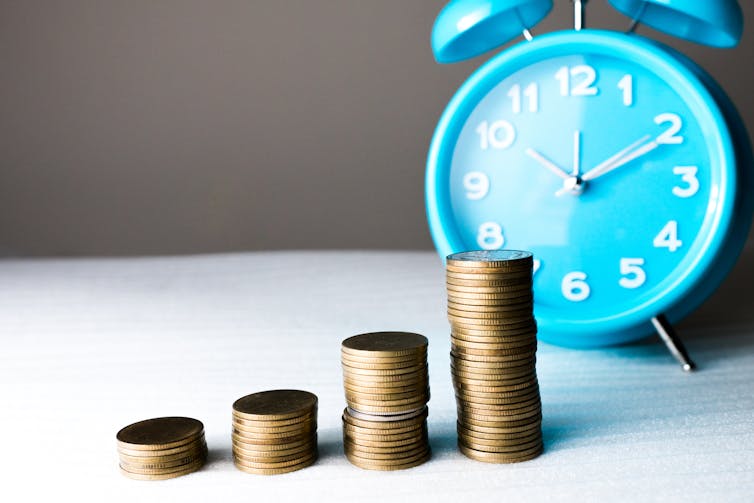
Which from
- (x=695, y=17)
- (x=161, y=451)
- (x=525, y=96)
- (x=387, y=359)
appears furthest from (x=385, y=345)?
(x=695, y=17)

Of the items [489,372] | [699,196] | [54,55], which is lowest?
[489,372]

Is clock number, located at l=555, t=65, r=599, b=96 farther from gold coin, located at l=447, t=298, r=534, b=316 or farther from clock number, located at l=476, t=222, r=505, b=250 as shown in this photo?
gold coin, located at l=447, t=298, r=534, b=316

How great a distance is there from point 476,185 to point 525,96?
185 millimetres

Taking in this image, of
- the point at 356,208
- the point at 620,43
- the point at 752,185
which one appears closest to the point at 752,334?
the point at 752,185

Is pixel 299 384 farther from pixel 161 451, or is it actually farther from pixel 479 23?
pixel 479 23

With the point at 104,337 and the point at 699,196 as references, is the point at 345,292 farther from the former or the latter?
the point at 699,196

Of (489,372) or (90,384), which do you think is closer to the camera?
(489,372)

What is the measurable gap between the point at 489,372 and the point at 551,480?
6.0 inches

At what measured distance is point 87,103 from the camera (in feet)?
11.1

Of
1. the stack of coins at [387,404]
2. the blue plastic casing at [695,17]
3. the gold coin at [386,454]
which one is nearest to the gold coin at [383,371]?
the stack of coins at [387,404]

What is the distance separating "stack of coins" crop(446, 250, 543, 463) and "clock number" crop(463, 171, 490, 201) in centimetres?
51

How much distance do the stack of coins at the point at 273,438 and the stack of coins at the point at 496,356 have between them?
0.69 feet

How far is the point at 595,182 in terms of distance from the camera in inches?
61.6

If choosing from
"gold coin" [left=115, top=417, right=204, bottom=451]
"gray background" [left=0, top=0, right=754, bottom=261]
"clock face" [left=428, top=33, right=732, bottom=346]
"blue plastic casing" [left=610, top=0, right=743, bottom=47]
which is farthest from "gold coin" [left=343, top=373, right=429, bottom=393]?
"gray background" [left=0, top=0, right=754, bottom=261]
